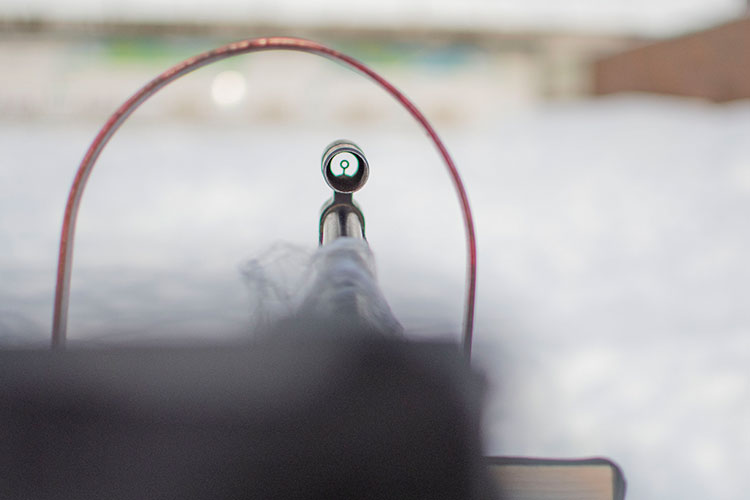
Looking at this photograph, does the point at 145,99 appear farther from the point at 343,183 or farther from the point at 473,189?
the point at 473,189

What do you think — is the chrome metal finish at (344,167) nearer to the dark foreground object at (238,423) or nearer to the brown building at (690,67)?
the dark foreground object at (238,423)

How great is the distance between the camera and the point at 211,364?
206mm

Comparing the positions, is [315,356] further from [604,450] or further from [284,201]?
[284,201]

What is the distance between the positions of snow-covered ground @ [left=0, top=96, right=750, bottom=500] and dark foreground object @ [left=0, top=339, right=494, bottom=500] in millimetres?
24

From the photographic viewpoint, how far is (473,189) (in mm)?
1124

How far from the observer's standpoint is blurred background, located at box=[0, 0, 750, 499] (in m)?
0.53

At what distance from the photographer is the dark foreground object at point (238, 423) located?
205 mm

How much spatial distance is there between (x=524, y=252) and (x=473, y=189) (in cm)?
27

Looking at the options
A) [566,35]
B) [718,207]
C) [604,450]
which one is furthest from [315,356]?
[566,35]

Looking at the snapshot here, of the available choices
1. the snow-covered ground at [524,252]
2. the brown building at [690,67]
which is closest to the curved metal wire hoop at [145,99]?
the snow-covered ground at [524,252]

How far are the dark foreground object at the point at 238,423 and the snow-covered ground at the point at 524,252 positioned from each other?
0.02 meters

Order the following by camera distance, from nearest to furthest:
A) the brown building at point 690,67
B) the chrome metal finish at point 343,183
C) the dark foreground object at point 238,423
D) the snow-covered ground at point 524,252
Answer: the dark foreground object at point 238,423 → the chrome metal finish at point 343,183 → the snow-covered ground at point 524,252 → the brown building at point 690,67

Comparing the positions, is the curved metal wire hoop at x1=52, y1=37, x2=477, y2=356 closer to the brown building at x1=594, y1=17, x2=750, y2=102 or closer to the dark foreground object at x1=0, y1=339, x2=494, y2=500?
the dark foreground object at x1=0, y1=339, x2=494, y2=500

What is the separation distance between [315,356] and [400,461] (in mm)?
44
